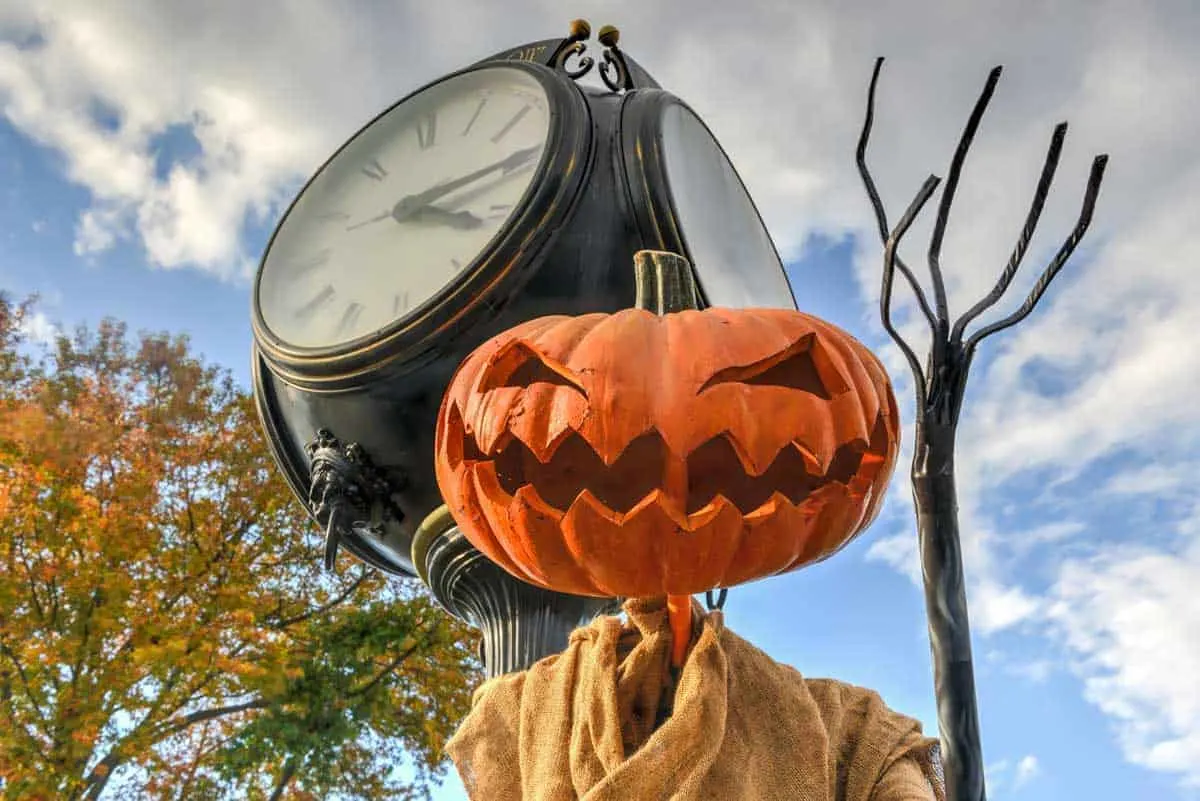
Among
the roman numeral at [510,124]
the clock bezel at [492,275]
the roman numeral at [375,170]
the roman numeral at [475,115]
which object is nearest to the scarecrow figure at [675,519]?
the clock bezel at [492,275]

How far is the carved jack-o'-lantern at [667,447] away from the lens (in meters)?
1.29

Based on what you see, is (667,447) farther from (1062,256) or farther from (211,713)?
(211,713)

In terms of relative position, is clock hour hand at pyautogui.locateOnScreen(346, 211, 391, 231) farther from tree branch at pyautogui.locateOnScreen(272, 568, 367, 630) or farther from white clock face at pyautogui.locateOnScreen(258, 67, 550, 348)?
tree branch at pyautogui.locateOnScreen(272, 568, 367, 630)

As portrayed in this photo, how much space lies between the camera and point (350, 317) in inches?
101

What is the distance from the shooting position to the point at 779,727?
141 centimetres

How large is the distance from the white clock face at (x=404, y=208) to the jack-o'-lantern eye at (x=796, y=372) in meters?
1.12

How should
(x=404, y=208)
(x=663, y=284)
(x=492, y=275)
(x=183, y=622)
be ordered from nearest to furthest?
(x=663, y=284), (x=492, y=275), (x=404, y=208), (x=183, y=622)

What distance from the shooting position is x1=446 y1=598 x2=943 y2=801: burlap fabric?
1301 mm

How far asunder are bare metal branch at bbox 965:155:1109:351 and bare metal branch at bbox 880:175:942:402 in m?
0.08

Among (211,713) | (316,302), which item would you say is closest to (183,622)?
(211,713)

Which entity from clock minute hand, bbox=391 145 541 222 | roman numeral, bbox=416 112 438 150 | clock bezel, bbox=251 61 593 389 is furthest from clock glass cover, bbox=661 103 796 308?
roman numeral, bbox=416 112 438 150

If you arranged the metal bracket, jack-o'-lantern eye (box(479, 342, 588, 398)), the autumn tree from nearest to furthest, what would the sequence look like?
1. jack-o'-lantern eye (box(479, 342, 588, 398))
2. the metal bracket
3. the autumn tree

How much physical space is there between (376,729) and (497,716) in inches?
289

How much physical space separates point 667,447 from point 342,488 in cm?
135
